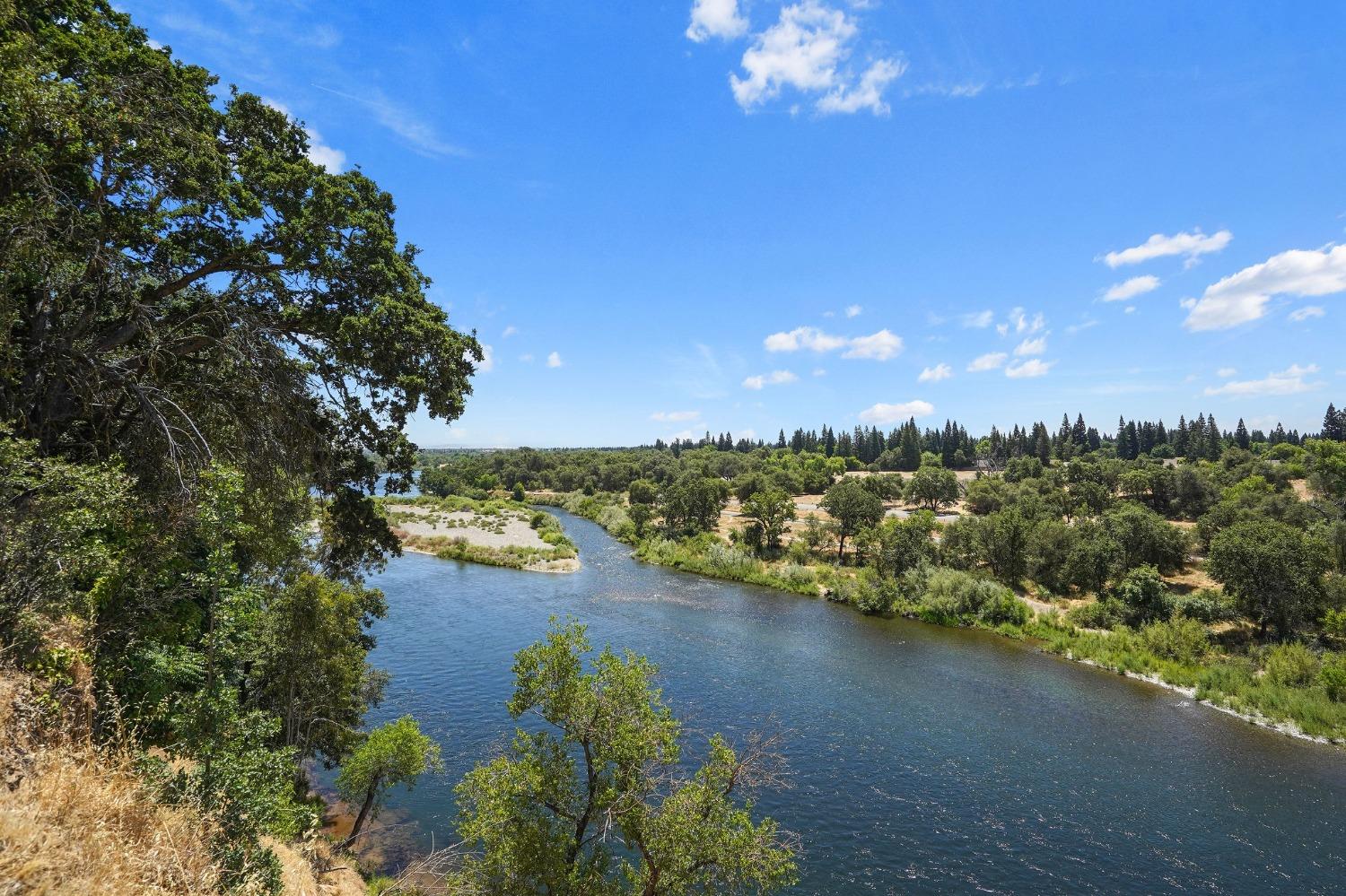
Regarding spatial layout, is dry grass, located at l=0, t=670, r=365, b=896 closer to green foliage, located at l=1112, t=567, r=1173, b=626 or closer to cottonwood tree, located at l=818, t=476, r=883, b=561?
green foliage, located at l=1112, t=567, r=1173, b=626

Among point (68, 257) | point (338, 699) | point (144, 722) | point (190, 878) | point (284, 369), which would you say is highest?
point (68, 257)

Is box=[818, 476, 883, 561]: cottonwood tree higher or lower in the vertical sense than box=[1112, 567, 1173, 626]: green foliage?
higher

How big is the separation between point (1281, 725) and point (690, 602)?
126ft

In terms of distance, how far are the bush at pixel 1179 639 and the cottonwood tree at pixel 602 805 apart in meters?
40.0

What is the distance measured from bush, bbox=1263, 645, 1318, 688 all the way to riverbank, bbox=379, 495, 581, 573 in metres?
58.2

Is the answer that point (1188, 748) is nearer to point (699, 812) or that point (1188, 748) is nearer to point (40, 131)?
point (699, 812)

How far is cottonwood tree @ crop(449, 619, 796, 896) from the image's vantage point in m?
14.2

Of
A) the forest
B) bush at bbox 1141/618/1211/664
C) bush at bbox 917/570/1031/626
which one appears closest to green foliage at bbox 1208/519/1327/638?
the forest

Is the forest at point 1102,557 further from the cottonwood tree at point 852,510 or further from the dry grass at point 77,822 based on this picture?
the dry grass at point 77,822

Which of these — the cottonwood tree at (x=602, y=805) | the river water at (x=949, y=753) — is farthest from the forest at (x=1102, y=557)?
the cottonwood tree at (x=602, y=805)

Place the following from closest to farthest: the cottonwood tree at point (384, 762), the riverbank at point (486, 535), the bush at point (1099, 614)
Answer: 1. the cottonwood tree at point (384, 762)
2. the bush at point (1099, 614)
3. the riverbank at point (486, 535)

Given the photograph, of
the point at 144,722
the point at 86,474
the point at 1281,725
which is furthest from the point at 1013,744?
the point at 86,474

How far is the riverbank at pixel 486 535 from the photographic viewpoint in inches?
2849

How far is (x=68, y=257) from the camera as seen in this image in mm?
10633
